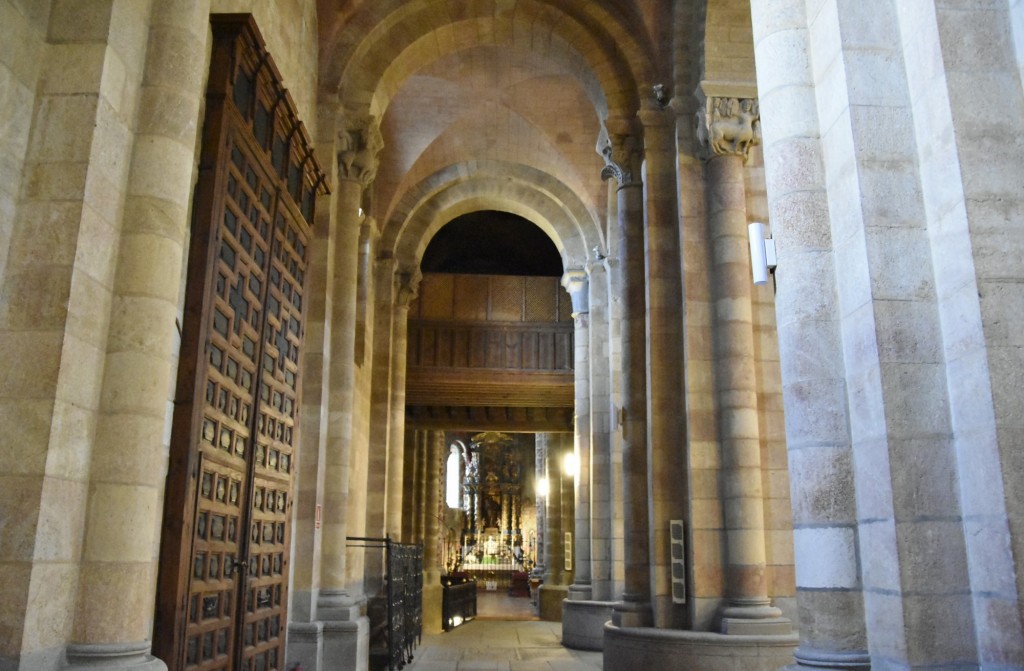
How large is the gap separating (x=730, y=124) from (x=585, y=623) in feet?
28.6

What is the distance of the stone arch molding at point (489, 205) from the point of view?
1670 cm

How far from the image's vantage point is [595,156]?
1578 cm

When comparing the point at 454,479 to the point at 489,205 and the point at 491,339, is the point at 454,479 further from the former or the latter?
the point at 489,205

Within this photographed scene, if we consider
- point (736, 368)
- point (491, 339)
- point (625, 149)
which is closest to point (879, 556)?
point (736, 368)

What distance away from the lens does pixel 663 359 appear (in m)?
9.38

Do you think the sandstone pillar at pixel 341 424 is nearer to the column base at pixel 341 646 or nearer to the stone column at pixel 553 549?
the column base at pixel 341 646

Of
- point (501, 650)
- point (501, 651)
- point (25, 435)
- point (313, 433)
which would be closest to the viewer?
point (25, 435)

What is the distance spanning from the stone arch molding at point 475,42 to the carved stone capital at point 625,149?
15 cm

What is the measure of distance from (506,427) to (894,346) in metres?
17.6

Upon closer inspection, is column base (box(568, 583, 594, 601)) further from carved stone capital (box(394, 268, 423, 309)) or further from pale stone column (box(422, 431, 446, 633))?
carved stone capital (box(394, 268, 423, 309))

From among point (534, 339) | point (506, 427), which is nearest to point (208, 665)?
point (534, 339)

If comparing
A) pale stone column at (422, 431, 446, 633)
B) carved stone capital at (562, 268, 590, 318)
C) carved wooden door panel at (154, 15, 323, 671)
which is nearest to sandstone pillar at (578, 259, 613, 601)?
carved stone capital at (562, 268, 590, 318)

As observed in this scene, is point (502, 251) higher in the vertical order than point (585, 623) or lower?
higher

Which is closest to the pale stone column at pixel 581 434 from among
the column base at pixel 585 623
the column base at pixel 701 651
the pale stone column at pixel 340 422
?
the column base at pixel 585 623
